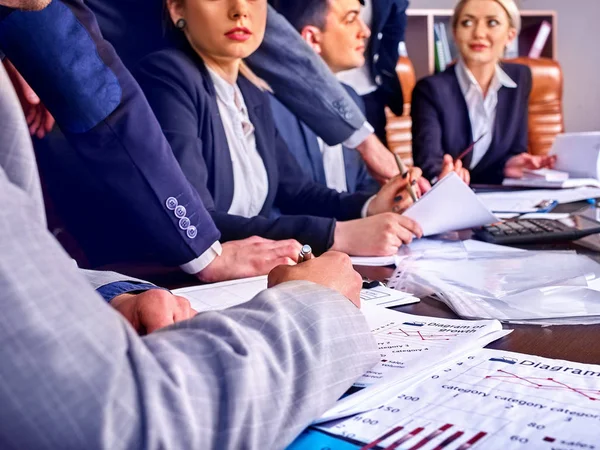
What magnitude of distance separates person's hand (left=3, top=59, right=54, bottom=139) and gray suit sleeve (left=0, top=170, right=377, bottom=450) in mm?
721

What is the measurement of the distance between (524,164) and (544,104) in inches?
42.9

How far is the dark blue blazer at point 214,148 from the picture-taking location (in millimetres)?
1135

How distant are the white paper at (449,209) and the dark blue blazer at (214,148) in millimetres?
175

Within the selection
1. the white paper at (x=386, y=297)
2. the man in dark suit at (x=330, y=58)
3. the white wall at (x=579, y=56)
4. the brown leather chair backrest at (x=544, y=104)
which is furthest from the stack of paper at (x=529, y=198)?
the white wall at (x=579, y=56)

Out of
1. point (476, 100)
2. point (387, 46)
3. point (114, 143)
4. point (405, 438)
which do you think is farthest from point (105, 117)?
point (476, 100)

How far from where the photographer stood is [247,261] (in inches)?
37.5

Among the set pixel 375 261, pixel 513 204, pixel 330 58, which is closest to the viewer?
pixel 375 261

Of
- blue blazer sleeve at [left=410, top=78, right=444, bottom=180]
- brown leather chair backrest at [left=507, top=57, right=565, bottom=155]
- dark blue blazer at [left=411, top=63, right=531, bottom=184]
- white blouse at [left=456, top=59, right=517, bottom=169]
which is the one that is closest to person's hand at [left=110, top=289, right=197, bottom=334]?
blue blazer sleeve at [left=410, top=78, right=444, bottom=180]

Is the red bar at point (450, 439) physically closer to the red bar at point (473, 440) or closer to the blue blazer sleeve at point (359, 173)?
the red bar at point (473, 440)

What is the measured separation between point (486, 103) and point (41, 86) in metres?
2.01

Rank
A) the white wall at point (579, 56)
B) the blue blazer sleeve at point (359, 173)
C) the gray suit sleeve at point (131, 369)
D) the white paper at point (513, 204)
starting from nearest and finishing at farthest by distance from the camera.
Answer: the gray suit sleeve at point (131, 369) → the white paper at point (513, 204) → the blue blazer sleeve at point (359, 173) → the white wall at point (579, 56)

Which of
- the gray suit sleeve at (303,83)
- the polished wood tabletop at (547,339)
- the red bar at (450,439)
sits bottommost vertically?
the polished wood tabletop at (547,339)

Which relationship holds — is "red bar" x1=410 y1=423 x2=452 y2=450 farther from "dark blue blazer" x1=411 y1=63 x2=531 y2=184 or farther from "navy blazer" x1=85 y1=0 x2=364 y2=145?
"dark blue blazer" x1=411 y1=63 x2=531 y2=184

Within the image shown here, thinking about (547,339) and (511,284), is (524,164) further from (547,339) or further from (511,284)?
(547,339)
